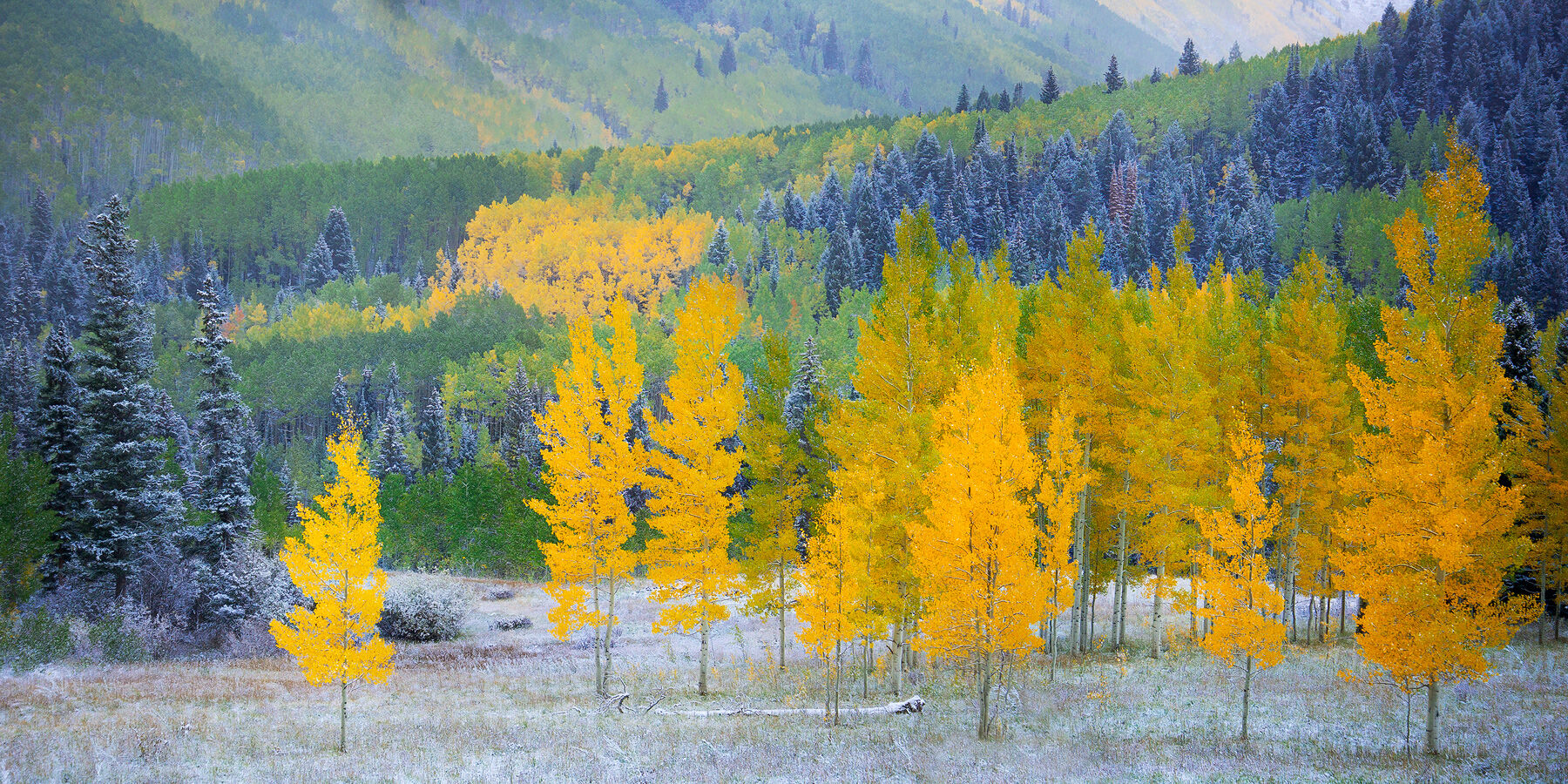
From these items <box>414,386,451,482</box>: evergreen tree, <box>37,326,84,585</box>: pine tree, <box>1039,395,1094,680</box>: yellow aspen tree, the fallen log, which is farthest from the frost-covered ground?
<box>414,386,451,482</box>: evergreen tree

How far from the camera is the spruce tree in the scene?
29.9 m

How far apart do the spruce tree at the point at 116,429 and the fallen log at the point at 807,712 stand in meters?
20.4

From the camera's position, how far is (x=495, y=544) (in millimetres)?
56219

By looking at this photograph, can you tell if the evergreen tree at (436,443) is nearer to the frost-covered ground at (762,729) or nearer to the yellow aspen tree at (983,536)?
the frost-covered ground at (762,729)

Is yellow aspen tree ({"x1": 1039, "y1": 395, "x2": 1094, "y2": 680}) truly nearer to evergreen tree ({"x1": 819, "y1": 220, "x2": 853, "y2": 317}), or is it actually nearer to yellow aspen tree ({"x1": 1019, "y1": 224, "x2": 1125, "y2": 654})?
yellow aspen tree ({"x1": 1019, "y1": 224, "x2": 1125, "y2": 654})

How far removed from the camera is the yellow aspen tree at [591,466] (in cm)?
2544

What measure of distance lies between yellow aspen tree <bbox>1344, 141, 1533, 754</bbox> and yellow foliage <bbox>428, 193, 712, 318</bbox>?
103 metres

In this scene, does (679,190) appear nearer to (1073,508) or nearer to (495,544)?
(495,544)

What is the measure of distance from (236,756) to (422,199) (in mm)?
170838

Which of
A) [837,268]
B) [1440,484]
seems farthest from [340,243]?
[1440,484]

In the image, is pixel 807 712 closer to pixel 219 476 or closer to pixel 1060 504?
pixel 1060 504

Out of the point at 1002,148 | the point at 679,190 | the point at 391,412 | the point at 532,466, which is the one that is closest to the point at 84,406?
the point at 532,466

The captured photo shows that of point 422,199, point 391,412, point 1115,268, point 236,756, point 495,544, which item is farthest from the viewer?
point 422,199

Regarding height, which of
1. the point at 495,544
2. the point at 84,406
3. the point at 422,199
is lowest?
the point at 495,544
